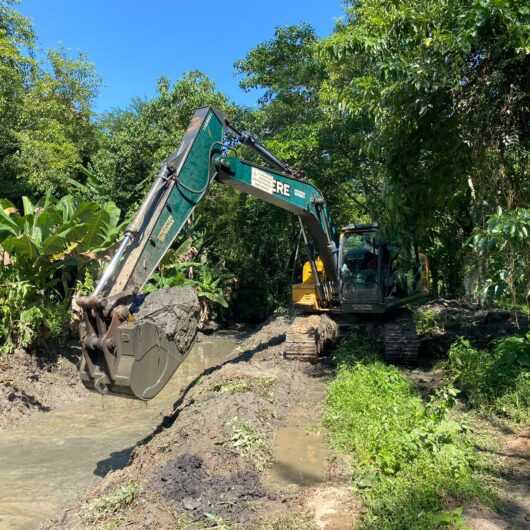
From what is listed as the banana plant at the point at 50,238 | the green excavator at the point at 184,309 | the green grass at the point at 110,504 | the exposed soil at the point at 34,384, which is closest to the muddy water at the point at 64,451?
the exposed soil at the point at 34,384

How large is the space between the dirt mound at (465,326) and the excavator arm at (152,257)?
4.59 m

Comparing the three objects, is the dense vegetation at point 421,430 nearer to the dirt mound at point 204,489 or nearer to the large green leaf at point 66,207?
the dirt mound at point 204,489

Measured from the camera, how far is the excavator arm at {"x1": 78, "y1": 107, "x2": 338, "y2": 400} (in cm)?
470

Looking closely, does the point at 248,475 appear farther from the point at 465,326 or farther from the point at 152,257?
the point at 465,326

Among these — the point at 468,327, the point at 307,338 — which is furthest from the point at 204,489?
the point at 468,327

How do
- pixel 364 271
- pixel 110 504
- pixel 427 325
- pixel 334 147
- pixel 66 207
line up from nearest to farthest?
pixel 110 504
pixel 364 271
pixel 66 207
pixel 427 325
pixel 334 147

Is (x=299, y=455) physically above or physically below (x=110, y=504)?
above

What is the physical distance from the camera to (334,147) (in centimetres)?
1348

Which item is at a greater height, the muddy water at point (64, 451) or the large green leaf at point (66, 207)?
the large green leaf at point (66, 207)

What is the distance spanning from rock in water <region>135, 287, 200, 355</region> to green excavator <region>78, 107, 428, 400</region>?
0.07 feet

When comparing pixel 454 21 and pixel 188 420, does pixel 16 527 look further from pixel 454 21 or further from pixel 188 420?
pixel 454 21

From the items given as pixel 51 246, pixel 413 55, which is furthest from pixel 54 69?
pixel 413 55

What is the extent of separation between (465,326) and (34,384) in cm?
886

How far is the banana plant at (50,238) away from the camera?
29.8ft
